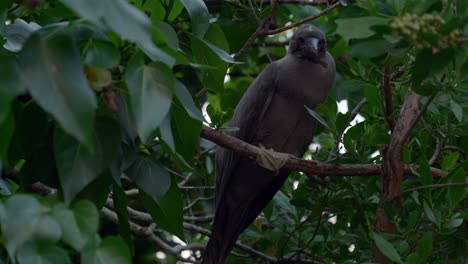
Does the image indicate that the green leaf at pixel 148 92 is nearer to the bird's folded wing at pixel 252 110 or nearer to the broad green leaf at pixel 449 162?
the broad green leaf at pixel 449 162

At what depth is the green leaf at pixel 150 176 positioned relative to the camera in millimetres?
2527

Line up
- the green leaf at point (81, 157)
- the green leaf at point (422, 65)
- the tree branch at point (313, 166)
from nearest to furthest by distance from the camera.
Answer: the green leaf at point (81, 157) → the green leaf at point (422, 65) → the tree branch at point (313, 166)

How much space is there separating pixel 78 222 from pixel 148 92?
0.36 metres

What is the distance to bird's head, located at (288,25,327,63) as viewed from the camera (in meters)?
4.63

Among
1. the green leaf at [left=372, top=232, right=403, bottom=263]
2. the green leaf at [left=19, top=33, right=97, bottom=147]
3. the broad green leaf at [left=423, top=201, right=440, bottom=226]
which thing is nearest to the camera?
the green leaf at [left=19, top=33, right=97, bottom=147]

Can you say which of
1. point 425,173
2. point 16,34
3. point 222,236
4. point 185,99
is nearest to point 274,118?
point 222,236

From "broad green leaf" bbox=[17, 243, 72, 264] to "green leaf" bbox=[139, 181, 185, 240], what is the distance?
104cm

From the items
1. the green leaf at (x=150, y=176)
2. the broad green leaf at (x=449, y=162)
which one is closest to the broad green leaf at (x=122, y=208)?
the green leaf at (x=150, y=176)

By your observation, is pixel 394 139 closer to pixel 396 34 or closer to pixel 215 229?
pixel 396 34

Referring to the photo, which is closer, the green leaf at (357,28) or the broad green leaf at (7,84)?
the broad green leaf at (7,84)

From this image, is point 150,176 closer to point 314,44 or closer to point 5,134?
point 5,134

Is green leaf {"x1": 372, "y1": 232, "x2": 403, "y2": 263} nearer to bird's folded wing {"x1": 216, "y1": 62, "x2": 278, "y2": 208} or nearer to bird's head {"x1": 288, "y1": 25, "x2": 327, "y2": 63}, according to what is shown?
bird's folded wing {"x1": 216, "y1": 62, "x2": 278, "y2": 208}

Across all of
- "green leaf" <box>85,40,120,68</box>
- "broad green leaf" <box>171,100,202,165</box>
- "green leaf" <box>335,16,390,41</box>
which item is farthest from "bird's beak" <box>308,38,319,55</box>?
"green leaf" <box>85,40,120,68</box>

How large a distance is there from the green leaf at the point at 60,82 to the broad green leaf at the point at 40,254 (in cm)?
28
